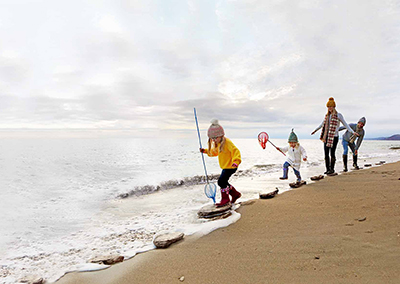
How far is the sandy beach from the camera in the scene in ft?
6.70

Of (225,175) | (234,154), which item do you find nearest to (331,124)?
(234,154)

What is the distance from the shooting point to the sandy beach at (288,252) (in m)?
2.04

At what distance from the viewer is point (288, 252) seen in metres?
2.44

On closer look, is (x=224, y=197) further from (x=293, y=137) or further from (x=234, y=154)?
(x=293, y=137)

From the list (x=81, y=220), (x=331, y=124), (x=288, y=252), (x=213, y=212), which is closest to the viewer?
(x=288, y=252)

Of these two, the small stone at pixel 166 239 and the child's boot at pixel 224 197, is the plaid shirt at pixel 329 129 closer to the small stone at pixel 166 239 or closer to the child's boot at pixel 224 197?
the child's boot at pixel 224 197

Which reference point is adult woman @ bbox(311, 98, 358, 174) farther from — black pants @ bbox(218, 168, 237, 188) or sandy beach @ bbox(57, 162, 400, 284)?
black pants @ bbox(218, 168, 237, 188)

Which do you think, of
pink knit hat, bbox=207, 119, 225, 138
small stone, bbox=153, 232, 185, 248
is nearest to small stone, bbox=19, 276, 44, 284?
small stone, bbox=153, 232, 185, 248

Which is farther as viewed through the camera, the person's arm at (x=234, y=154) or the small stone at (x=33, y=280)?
the person's arm at (x=234, y=154)

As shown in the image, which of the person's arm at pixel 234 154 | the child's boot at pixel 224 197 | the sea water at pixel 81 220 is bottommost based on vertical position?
the sea water at pixel 81 220

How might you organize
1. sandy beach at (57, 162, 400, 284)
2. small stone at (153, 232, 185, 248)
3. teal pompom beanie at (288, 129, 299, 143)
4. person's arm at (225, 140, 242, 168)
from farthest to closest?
1. teal pompom beanie at (288, 129, 299, 143)
2. person's arm at (225, 140, 242, 168)
3. small stone at (153, 232, 185, 248)
4. sandy beach at (57, 162, 400, 284)

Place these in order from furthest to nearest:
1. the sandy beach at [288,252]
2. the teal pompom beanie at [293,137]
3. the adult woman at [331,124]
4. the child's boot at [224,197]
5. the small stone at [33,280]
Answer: the adult woman at [331,124], the teal pompom beanie at [293,137], the child's boot at [224,197], the small stone at [33,280], the sandy beach at [288,252]

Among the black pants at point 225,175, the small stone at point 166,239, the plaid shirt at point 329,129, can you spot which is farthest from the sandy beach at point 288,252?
the plaid shirt at point 329,129

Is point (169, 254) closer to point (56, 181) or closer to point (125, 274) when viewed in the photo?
point (125, 274)
